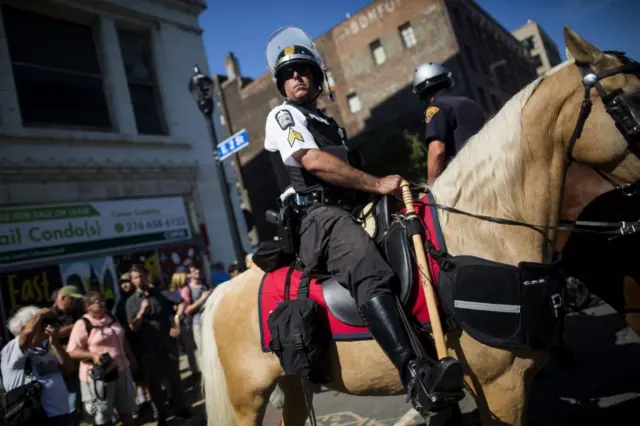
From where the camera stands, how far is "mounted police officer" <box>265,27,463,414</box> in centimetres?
211

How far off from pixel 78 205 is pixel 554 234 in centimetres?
1001

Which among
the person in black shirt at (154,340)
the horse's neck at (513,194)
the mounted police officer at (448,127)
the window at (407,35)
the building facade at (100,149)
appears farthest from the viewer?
the window at (407,35)

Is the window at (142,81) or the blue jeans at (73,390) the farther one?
the window at (142,81)

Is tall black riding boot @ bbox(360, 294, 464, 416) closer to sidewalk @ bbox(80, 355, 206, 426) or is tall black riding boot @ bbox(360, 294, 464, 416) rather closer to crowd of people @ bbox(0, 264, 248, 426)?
crowd of people @ bbox(0, 264, 248, 426)

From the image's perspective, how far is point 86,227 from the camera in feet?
31.1

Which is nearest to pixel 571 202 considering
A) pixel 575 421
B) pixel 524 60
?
pixel 575 421

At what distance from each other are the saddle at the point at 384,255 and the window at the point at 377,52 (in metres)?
29.2

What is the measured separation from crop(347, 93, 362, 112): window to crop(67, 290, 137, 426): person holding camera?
27648 mm

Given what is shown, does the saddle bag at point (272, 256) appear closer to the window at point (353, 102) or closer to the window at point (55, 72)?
the window at point (55, 72)

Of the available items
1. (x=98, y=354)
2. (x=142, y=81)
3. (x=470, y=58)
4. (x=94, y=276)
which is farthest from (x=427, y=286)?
(x=470, y=58)

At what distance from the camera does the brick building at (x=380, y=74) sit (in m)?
27.3

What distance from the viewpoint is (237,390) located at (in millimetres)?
3070

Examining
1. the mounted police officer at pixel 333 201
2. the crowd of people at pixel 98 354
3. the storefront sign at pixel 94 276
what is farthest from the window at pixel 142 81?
the mounted police officer at pixel 333 201

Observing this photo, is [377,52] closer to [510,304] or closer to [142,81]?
[142,81]
